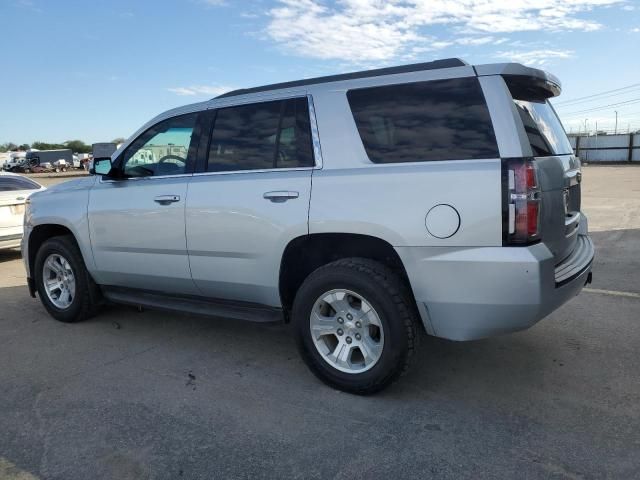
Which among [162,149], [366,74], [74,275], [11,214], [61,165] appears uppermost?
[61,165]

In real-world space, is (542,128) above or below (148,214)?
above

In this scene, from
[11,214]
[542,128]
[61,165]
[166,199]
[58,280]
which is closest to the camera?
[542,128]

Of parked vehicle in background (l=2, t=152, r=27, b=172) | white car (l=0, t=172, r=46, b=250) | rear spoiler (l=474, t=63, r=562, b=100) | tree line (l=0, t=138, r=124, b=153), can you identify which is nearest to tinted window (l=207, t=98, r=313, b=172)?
rear spoiler (l=474, t=63, r=562, b=100)

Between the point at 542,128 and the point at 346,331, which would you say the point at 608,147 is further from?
the point at 346,331

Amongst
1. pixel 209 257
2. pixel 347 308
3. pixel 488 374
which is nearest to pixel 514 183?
pixel 347 308

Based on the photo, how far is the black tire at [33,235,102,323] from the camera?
4.89 m

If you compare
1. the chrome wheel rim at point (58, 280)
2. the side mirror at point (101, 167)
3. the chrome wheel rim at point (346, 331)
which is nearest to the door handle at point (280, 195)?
the chrome wheel rim at point (346, 331)

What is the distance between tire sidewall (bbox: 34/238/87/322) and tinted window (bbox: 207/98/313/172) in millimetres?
1813

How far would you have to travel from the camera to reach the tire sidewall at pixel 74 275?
4891mm

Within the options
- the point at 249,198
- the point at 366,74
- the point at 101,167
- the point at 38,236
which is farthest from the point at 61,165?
the point at 366,74

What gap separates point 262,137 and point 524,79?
1.76 m

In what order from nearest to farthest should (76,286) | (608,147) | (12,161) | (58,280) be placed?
(76,286), (58,280), (608,147), (12,161)

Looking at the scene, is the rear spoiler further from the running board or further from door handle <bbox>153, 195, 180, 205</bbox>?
door handle <bbox>153, 195, 180, 205</bbox>

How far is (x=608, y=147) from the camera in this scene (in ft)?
153
